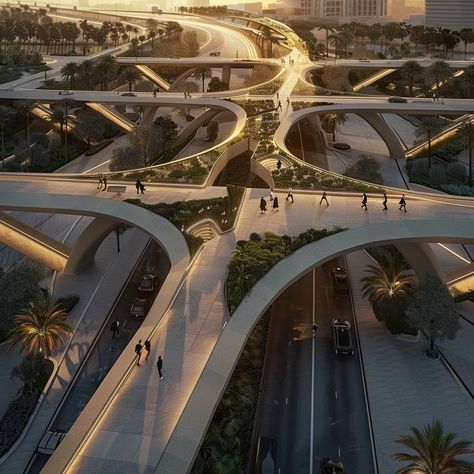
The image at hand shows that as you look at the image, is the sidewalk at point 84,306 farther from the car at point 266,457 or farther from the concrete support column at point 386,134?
the concrete support column at point 386,134

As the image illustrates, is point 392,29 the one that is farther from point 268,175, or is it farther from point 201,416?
point 201,416

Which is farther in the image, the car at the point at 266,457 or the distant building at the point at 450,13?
the distant building at the point at 450,13

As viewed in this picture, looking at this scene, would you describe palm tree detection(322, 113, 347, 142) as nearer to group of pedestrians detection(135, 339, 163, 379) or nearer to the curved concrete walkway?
the curved concrete walkway

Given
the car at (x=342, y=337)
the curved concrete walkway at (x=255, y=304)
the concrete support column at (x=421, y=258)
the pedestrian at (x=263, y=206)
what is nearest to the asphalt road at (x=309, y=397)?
the car at (x=342, y=337)

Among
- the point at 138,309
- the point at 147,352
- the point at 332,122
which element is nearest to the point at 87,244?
the point at 138,309

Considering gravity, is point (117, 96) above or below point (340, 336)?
above

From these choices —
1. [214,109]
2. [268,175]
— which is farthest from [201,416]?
[214,109]
